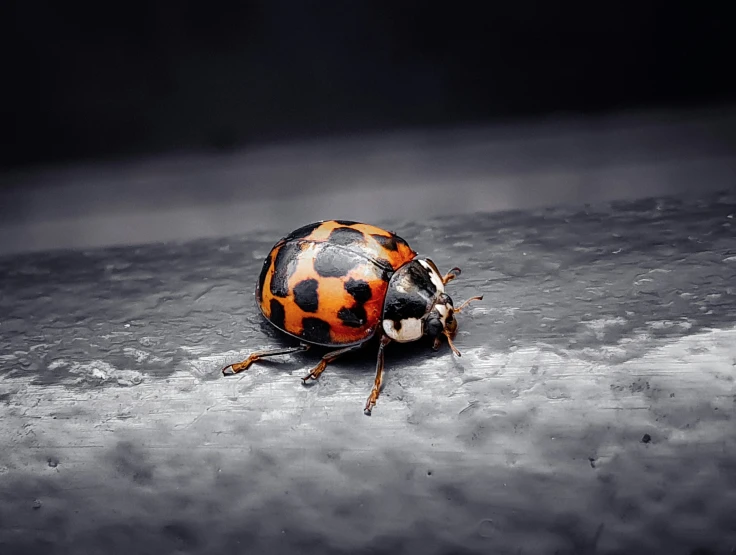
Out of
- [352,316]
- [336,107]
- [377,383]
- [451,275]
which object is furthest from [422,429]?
[336,107]

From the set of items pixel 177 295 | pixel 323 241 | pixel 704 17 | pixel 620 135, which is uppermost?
pixel 704 17

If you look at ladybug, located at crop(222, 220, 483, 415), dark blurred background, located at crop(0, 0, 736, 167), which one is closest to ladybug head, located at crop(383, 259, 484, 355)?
ladybug, located at crop(222, 220, 483, 415)

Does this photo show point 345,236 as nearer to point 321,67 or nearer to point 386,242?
point 386,242

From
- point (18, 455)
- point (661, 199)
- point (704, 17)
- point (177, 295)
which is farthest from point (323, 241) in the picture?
point (704, 17)

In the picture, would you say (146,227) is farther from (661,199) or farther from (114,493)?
(661,199)

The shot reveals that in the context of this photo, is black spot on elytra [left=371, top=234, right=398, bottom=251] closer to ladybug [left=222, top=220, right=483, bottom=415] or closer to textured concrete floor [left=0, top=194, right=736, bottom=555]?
ladybug [left=222, top=220, right=483, bottom=415]

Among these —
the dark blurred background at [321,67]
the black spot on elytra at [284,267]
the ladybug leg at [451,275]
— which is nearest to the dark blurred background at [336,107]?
the dark blurred background at [321,67]

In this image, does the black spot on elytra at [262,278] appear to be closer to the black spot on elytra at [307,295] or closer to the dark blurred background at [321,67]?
the black spot on elytra at [307,295]
